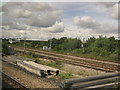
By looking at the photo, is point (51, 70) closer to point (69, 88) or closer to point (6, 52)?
point (69, 88)

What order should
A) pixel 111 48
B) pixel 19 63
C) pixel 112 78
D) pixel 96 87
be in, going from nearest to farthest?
pixel 96 87
pixel 112 78
pixel 19 63
pixel 111 48

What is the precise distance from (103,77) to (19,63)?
10.7 meters

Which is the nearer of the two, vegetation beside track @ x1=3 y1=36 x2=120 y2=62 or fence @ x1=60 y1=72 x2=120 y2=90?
fence @ x1=60 y1=72 x2=120 y2=90

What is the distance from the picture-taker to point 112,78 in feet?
24.1

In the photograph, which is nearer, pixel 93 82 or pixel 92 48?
pixel 93 82

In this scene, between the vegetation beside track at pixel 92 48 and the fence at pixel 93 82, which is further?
the vegetation beside track at pixel 92 48

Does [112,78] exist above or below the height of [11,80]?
above

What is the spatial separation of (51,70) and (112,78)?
605cm

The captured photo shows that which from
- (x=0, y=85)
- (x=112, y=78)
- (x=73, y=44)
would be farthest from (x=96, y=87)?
(x=73, y=44)

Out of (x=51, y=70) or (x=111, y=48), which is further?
(x=111, y=48)

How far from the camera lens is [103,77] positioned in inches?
275

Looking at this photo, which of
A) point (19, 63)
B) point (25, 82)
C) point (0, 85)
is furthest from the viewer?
point (19, 63)

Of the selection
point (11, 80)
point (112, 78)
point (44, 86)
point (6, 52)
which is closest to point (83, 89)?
point (112, 78)

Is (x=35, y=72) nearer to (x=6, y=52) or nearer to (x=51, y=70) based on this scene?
(x=51, y=70)
